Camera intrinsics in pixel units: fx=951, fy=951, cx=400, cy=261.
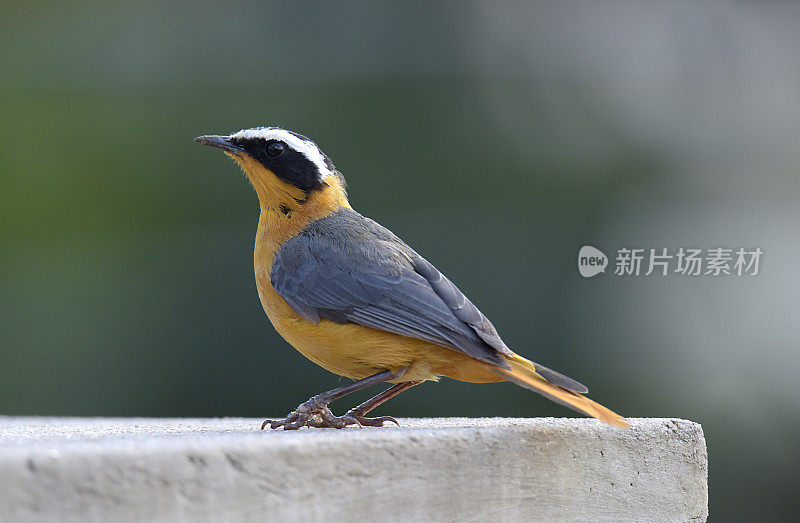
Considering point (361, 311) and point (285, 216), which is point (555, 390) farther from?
point (285, 216)

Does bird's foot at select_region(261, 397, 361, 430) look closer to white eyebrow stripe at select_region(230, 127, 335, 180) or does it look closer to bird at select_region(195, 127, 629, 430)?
bird at select_region(195, 127, 629, 430)

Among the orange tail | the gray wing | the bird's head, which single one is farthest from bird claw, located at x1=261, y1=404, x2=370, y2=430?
the bird's head

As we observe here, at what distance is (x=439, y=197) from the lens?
7641mm

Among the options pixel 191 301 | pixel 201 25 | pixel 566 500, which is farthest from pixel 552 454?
pixel 201 25

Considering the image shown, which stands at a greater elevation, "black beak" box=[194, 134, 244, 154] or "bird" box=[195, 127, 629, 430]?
"black beak" box=[194, 134, 244, 154]

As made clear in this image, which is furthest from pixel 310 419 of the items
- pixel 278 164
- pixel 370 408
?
pixel 278 164

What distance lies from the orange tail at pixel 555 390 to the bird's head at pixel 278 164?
1.24 metres

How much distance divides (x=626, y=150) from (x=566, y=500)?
4.99 meters

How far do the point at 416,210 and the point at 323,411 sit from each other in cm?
399

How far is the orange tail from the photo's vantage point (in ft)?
10.6

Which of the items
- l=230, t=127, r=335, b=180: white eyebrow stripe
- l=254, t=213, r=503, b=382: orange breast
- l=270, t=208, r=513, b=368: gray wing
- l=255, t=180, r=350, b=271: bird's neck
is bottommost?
l=254, t=213, r=503, b=382: orange breast

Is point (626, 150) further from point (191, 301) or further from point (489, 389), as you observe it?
point (191, 301)

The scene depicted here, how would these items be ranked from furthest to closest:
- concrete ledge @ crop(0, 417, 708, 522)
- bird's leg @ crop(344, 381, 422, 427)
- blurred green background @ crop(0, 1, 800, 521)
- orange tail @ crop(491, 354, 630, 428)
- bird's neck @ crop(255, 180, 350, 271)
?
blurred green background @ crop(0, 1, 800, 521)
bird's neck @ crop(255, 180, 350, 271)
bird's leg @ crop(344, 381, 422, 427)
orange tail @ crop(491, 354, 630, 428)
concrete ledge @ crop(0, 417, 708, 522)

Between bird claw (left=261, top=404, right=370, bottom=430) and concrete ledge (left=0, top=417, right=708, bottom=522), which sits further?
bird claw (left=261, top=404, right=370, bottom=430)
